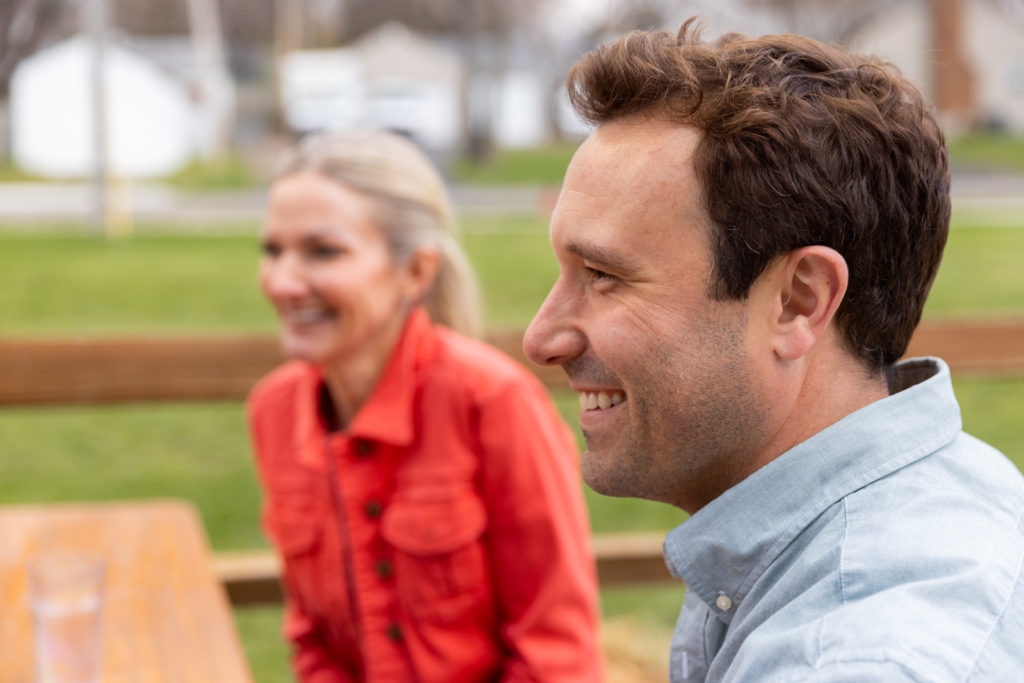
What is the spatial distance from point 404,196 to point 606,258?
1.22 meters

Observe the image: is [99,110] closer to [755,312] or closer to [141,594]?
[141,594]

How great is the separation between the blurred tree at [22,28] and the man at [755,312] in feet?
12.1

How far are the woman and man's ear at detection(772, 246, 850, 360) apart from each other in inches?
39.0

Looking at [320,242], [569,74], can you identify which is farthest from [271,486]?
[569,74]

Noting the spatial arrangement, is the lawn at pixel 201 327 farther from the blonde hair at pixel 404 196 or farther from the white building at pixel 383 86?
the white building at pixel 383 86

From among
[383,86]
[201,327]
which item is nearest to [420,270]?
[201,327]

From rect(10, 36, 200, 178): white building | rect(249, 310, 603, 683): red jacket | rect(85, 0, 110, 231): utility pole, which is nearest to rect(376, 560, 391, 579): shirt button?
rect(249, 310, 603, 683): red jacket

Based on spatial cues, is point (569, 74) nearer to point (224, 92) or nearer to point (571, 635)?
point (571, 635)

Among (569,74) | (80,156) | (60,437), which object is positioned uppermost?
(569,74)

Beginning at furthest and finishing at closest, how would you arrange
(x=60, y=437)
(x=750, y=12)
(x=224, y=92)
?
(x=224, y=92) → (x=750, y=12) → (x=60, y=437)

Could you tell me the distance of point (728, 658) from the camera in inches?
33.8

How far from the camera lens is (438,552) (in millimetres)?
1833

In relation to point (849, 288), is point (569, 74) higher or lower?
higher

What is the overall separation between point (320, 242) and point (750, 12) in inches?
248
